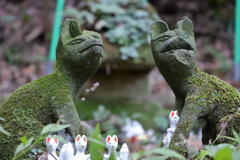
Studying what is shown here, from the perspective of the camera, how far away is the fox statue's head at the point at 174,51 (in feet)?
4.82

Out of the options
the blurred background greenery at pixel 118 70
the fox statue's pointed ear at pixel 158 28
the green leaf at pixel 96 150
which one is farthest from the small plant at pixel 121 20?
the green leaf at pixel 96 150

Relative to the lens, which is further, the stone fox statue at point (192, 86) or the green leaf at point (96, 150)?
the stone fox statue at point (192, 86)

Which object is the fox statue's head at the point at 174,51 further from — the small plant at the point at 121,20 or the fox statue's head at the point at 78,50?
the small plant at the point at 121,20

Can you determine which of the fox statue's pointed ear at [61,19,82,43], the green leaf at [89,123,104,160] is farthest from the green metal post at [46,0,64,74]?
the green leaf at [89,123,104,160]

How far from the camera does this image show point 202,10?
722 centimetres

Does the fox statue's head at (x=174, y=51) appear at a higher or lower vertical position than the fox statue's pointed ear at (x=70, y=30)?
lower

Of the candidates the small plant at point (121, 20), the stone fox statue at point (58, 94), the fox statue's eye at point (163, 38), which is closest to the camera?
the stone fox statue at point (58, 94)

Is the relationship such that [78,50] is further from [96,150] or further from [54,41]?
[54,41]

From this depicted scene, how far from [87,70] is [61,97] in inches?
6.6

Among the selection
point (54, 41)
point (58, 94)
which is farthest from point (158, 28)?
point (54, 41)

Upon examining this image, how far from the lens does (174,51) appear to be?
147 cm

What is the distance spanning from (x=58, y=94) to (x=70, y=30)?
1.00 feet

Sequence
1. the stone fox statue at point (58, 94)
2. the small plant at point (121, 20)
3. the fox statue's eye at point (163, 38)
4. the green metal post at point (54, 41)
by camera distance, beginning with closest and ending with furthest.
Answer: the stone fox statue at point (58, 94) < the fox statue's eye at point (163, 38) < the small plant at point (121, 20) < the green metal post at point (54, 41)

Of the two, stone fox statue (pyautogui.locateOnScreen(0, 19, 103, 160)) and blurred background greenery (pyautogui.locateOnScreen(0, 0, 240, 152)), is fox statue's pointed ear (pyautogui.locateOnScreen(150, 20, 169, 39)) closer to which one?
stone fox statue (pyautogui.locateOnScreen(0, 19, 103, 160))
